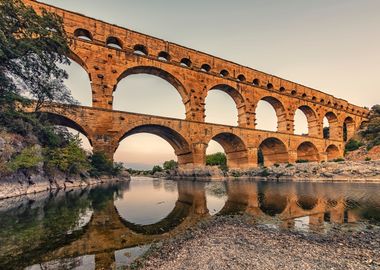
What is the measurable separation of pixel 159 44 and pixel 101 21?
7.11 m

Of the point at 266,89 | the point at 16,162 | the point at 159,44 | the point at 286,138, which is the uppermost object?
the point at 159,44

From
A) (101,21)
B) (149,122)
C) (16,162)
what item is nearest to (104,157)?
(149,122)

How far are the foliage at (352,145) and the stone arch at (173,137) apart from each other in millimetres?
39268

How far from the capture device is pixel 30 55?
52.7ft

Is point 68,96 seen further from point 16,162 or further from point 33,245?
point 33,245

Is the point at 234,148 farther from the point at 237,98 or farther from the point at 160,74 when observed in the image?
the point at 160,74

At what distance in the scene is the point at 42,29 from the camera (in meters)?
15.8

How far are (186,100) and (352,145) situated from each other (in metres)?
40.4

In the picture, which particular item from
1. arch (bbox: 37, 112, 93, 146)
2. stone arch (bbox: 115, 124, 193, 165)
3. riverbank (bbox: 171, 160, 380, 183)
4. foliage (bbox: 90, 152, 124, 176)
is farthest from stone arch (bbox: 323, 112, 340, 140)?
arch (bbox: 37, 112, 93, 146)

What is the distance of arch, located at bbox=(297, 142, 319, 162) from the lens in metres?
39.0

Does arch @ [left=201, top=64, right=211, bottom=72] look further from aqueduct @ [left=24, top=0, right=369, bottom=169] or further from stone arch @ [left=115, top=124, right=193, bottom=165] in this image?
stone arch @ [left=115, top=124, right=193, bottom=165]

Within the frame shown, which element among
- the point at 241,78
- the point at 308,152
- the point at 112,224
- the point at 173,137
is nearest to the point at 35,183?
the point at 112,224

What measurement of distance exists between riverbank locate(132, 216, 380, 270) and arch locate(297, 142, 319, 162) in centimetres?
3644

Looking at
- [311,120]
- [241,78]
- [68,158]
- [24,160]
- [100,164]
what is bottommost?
[100,164]
